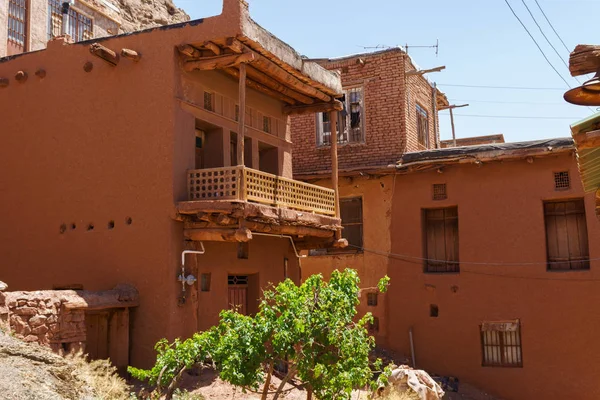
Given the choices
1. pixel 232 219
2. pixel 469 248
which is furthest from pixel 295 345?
pixel 469 248

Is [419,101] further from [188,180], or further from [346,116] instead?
[188,180]

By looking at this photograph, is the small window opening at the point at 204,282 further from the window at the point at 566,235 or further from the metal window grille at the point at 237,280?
the window at the point at 566,235

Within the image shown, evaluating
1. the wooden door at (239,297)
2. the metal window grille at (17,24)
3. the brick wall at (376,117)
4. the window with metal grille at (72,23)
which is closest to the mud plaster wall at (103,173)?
the wooden door at (239,297)

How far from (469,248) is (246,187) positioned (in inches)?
287

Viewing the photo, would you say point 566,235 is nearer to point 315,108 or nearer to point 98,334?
point 315,108

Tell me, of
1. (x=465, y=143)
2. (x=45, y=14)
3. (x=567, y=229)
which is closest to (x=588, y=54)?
(x=567, y=229)

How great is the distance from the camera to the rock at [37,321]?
11.4m

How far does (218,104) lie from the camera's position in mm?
15414

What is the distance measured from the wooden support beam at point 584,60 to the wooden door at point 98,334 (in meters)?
9.91

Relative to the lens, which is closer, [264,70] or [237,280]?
[264,70]

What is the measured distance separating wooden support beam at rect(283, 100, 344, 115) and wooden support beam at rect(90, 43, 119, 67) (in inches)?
190

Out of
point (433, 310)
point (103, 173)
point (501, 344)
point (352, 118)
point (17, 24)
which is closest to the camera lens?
point (103, 173)

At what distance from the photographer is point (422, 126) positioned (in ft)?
72.0

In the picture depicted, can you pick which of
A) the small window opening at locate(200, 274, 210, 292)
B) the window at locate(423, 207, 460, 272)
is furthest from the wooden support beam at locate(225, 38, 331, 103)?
the window at locate(423, 207, 460, 272)
